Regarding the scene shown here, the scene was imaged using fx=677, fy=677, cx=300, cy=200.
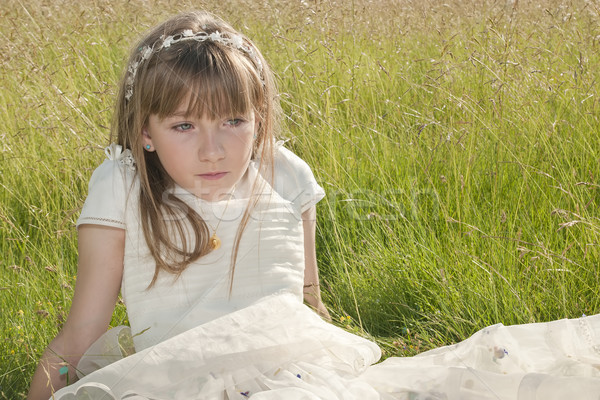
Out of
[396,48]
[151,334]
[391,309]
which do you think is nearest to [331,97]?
[396,48]

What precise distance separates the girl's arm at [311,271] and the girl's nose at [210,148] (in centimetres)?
50

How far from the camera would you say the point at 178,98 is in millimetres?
1761

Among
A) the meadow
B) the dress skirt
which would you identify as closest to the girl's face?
the dress skirt

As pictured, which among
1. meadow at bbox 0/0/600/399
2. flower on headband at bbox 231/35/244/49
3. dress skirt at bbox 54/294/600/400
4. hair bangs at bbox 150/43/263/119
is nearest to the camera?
dress skirt at bbox 54/294/600/400

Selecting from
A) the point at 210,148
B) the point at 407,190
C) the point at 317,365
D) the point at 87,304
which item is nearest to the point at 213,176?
the point at 210,148

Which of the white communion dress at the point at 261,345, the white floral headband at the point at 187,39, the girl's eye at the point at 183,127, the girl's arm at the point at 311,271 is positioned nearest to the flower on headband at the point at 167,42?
the white floral headband at the point at 187,39

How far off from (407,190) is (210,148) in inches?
43.5

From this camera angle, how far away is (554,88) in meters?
2.90

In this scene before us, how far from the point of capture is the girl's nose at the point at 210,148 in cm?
178

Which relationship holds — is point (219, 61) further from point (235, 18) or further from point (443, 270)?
point (235, 18)

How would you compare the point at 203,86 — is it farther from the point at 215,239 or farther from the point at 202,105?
the point at 215,239

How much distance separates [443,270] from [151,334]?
2.99ft

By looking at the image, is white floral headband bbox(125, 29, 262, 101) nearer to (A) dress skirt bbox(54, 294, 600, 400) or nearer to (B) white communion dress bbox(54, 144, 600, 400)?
(B) white communion dress bbox(54, 144, 600, 400)

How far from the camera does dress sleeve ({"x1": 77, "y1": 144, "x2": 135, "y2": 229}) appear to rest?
5.80ft
